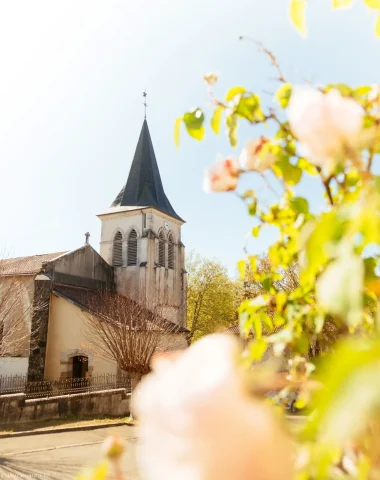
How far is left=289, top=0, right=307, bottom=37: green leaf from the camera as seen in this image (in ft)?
4.21

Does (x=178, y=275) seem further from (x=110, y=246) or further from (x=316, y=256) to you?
(x=316, y=256)

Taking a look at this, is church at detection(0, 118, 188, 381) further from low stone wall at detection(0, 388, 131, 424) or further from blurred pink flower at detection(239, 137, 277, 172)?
blurred pink flower at detection(239, 137, 277, 172)

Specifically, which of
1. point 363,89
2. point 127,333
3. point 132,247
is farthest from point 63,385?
point 363,89

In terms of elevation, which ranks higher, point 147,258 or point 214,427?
point 147,258

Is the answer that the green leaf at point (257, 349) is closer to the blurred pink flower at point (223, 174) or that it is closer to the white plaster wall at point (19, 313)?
the blurred pink flower at point (223, 174)

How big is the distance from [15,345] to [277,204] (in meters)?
22.4

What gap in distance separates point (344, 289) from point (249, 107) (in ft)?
3.79

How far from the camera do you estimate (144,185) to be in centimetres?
3397

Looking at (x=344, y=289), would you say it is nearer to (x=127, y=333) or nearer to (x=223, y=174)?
(x=223, y=174)

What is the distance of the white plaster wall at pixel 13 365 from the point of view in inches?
852


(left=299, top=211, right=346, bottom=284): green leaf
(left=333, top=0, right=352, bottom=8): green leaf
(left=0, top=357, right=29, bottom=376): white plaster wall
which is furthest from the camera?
(left=0, top=357, right=29, bottom=376): white plaster wall

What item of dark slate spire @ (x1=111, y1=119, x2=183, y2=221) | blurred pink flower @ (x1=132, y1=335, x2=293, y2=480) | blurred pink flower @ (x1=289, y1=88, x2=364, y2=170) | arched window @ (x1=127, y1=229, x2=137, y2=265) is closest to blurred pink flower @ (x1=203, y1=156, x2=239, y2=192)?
blurred pink flower @ (x1=289, y1=88, x2=364, y2=170)

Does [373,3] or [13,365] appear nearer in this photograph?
[373,3]

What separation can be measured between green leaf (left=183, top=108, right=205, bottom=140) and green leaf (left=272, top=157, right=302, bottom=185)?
0.33m
